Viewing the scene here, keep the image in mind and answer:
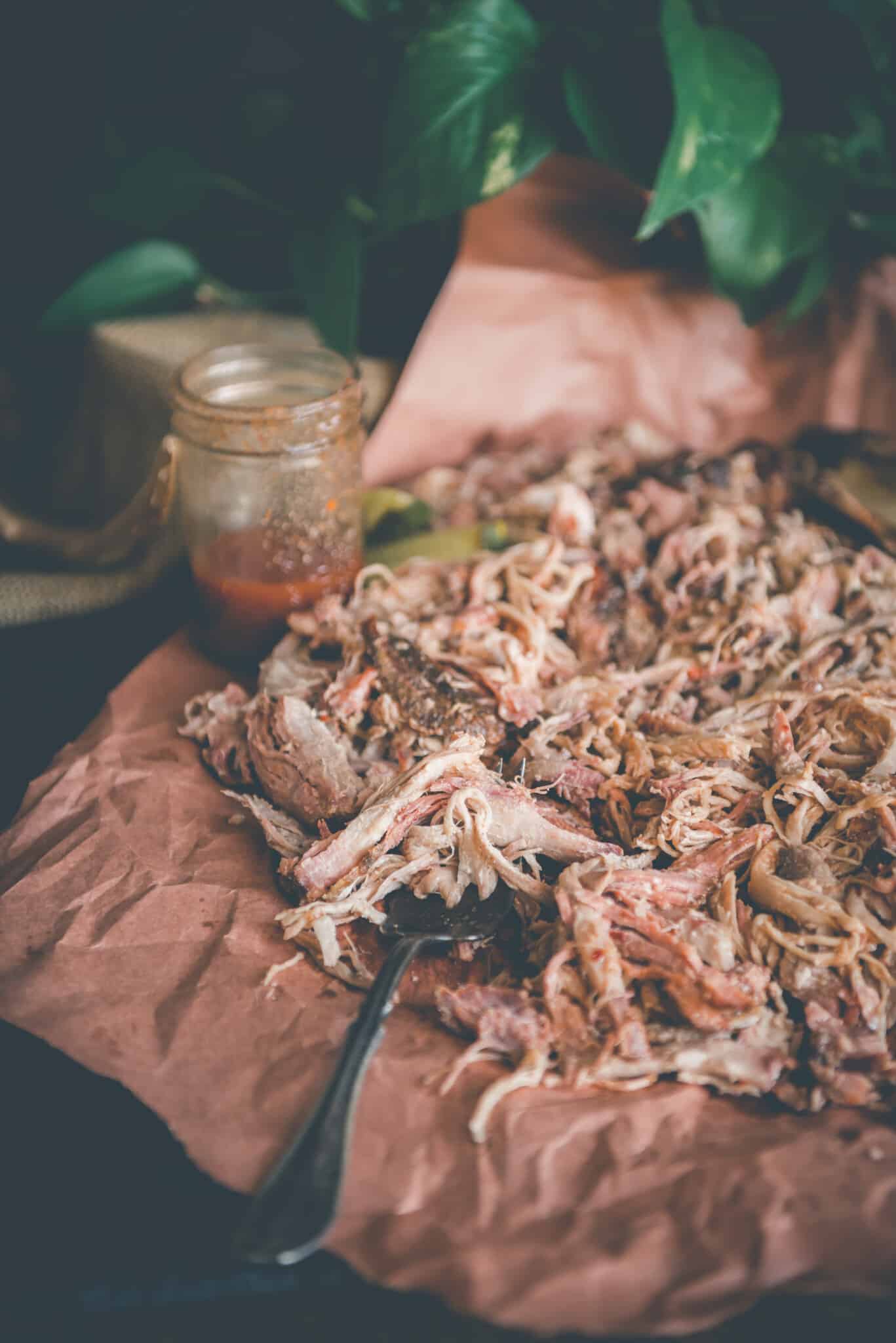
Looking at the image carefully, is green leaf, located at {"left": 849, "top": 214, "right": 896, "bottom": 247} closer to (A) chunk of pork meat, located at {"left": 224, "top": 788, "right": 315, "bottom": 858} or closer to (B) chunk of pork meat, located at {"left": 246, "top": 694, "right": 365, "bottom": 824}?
(B) chunk of pork meat, located at {"left": 246, "top": 694, "right": 365, "bottom": 824}

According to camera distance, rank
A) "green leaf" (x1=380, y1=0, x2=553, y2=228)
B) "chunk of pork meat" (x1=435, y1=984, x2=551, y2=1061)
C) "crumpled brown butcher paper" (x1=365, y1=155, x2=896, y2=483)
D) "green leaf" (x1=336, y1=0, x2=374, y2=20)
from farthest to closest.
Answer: "crumpled brown butcher paper" (x1=365, y1=155, x2=896, y2=483) < "green leaf" (x1=336, y1=0, x2=374, y2=20) < "green leaf" (x1=380, y1=0, x2=553, y2=228) < "chunk of pork meat" (x1=435, y1=984, x2=551, y2=1061)

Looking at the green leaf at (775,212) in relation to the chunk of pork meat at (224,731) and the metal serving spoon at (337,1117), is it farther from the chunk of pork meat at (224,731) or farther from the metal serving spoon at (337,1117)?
the metal serving spoon at (337,1117)

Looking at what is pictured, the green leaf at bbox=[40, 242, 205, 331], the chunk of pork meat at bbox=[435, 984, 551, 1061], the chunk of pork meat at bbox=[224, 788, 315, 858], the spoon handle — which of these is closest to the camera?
the spoon handle

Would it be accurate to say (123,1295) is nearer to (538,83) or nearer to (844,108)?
(538,83)

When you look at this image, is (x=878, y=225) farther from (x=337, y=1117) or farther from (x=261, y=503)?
(x=337, y=1117)

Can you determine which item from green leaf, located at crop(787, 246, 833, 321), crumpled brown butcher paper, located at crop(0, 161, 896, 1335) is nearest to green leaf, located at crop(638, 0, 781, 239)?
green leaf, located at crop(787, 246, 833, 321)

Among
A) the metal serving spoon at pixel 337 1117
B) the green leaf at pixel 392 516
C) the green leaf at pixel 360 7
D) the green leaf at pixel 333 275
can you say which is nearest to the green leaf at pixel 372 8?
the green leaf at pixel 360 7
